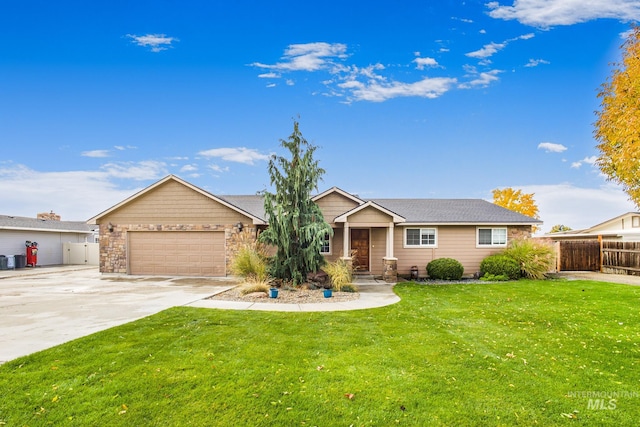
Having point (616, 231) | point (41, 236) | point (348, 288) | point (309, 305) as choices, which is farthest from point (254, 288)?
point (616, 231)

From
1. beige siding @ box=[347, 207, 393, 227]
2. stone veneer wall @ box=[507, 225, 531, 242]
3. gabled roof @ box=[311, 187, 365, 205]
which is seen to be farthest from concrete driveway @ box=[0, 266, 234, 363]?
stone veneer wall @ box=[507, 225, 531, 242]

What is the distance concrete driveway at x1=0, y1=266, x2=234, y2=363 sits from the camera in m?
6.54

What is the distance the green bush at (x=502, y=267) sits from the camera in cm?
1578

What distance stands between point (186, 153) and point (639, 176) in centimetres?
2057

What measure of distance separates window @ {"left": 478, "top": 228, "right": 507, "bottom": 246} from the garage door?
12.6 meters

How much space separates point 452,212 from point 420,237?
263cm

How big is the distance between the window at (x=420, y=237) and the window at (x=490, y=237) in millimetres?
2343

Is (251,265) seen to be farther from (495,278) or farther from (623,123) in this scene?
(623,123)

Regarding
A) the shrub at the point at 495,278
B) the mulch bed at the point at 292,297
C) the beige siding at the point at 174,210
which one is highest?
the beige siding at the point at 174,210

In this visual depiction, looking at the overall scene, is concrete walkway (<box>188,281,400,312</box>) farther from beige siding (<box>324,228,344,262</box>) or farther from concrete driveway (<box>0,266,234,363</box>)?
beige siding (<box>324,228,344,262</box>)

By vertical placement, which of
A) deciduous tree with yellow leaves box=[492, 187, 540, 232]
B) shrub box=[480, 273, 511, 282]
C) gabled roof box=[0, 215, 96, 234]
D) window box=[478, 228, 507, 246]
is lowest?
shrub box=[480, 273, 511, 282]

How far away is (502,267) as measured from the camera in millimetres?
15867

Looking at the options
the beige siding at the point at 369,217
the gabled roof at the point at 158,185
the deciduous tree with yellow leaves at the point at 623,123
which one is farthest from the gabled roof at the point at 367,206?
the deciduous tree with yellow leaves at the point at 623,123

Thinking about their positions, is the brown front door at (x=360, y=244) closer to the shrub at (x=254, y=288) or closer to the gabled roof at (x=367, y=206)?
the gabled roof at (x=367, y=206)
